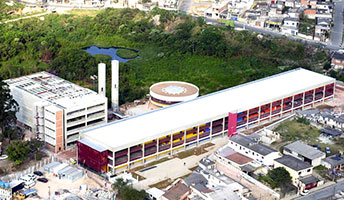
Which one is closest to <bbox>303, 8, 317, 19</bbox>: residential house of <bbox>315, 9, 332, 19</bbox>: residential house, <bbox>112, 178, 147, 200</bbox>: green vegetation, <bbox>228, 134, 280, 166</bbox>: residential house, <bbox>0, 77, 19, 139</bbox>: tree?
<bbox>315, 9, 332, 19</bbox>: residential house

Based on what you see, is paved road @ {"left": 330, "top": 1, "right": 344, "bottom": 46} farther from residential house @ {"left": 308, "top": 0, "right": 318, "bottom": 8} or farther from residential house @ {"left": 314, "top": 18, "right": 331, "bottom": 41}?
residential house @ {"left": 308, "top": 0, "right": 318, "bottom": 8}

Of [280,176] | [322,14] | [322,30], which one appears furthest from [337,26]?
[280,176]

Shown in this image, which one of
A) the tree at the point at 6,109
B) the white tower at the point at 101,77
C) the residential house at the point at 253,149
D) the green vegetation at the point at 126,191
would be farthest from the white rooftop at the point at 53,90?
the residential house at the point at 253,149

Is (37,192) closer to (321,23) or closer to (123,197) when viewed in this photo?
(123,197)

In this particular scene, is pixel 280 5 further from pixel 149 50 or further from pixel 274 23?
pixel 149 50

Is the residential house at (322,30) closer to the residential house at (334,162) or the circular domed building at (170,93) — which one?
the circular domed building at (170,93)

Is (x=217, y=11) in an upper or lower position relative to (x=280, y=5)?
lower
